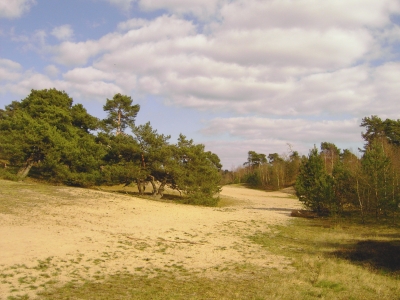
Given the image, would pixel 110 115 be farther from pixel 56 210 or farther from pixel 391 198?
pixel 391 198

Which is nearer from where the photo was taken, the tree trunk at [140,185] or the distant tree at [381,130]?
the tree trunk at [140,185]

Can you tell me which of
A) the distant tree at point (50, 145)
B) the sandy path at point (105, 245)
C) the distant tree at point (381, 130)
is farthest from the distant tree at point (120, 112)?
the distant tree at point (381, 130)

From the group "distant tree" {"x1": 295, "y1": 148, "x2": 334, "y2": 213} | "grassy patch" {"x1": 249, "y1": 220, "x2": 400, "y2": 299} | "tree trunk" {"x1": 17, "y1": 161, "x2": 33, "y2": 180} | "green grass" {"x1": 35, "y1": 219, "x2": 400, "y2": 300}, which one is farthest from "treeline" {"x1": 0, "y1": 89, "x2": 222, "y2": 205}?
"green grass" {"x1": 35, "y1": 219, "x2": 400, "y2": 300}

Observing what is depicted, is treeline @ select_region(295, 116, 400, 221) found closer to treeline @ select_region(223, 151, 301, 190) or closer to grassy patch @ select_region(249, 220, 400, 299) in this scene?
grassy patch @ select_region(249, 220, 400, 299)

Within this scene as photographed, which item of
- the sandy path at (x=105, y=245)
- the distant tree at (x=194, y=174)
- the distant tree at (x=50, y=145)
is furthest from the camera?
the distant tree at (x=194, y=174)

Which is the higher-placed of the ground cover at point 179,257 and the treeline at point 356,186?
the treeline at point 356,186

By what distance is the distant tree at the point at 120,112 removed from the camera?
4597 cm

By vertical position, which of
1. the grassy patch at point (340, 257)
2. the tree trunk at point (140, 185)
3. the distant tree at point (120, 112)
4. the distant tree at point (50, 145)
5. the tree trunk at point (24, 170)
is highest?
the distant tree at point (120, 112)

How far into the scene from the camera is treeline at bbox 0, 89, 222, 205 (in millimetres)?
30281

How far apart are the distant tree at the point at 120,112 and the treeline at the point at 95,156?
10492 mm

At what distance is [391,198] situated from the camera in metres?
20.5

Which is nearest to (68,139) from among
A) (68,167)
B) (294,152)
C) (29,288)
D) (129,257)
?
(68,167)

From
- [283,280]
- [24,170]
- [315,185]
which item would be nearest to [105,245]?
[283,280]

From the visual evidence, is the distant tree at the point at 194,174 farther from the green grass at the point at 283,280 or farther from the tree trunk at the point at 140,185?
the green grass at the point at 283,280
